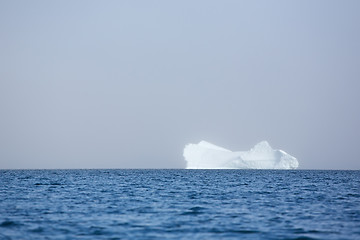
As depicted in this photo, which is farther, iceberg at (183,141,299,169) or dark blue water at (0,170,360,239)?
iceberg at (183,141,299,169)

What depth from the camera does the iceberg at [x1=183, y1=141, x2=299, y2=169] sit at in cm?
15112

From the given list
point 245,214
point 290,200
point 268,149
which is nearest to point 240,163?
point 268,149

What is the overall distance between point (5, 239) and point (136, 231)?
5.69 metres

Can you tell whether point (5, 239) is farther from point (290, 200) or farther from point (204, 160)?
point (204, 160)

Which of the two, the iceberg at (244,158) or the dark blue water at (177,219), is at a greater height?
the iceberg at (244,158)

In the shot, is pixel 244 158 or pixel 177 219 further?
pixel 244 158

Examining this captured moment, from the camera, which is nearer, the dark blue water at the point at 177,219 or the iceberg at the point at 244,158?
the dark blue water at the point at 177,219

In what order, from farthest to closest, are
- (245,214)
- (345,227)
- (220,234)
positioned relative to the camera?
(245,214), (345,227), (220,234)

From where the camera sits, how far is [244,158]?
502 ft

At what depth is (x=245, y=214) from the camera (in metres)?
27.8

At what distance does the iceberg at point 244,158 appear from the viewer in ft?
496

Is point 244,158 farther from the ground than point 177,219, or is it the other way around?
point 244,158

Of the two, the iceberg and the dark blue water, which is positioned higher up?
the iceberg

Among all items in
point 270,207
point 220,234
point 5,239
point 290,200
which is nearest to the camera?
point 5,239
